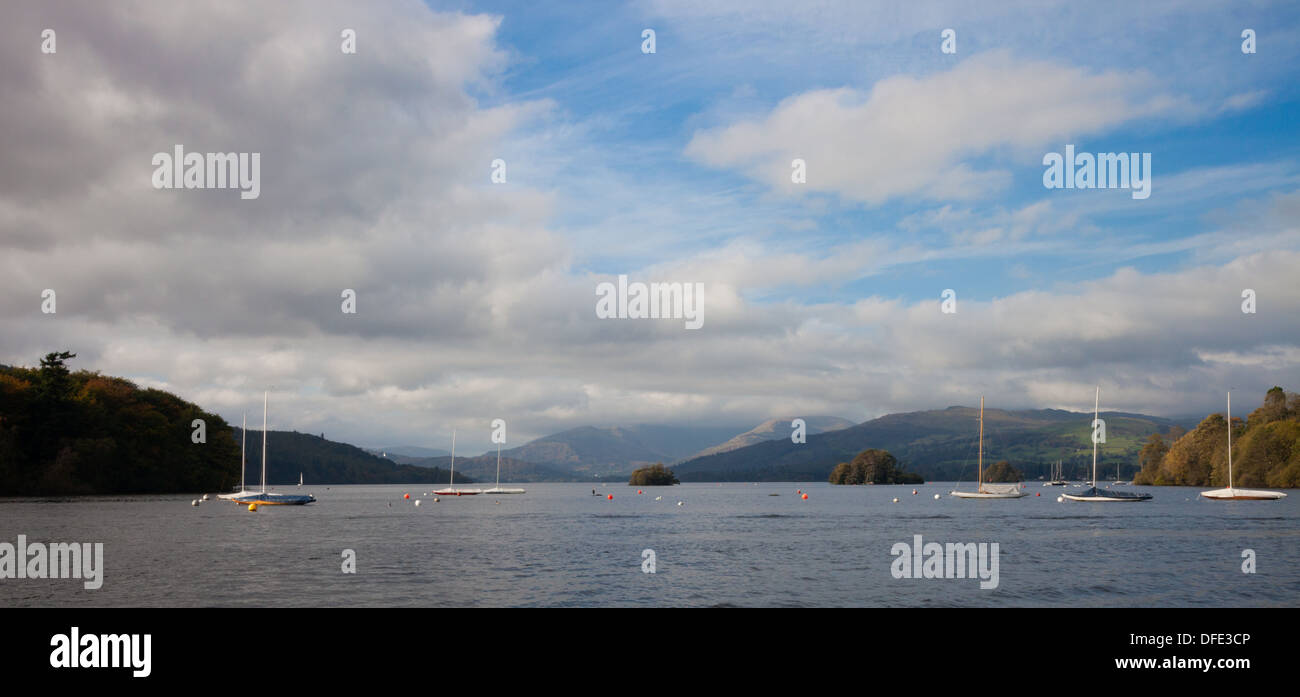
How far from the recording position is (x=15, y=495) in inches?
5694

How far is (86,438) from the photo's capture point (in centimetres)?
15375

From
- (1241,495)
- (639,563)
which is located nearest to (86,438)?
→ (639,563)

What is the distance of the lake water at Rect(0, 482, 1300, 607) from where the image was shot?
1556 inches

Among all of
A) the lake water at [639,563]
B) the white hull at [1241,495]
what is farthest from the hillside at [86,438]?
the white hull at [1241,495]

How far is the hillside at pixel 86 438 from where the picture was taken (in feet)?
478

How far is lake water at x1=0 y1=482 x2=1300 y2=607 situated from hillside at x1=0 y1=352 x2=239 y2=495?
54399 millimetres

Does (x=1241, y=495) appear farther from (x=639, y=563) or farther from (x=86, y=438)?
(x=86, y=438)

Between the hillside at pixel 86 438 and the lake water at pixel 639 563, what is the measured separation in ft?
178

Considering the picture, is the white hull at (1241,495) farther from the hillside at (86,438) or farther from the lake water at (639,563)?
the hillside at (86,438)

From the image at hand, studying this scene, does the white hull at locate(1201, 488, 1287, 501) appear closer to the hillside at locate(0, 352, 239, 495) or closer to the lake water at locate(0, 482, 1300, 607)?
the lake water at locate(0, 482, 1300, 607)
